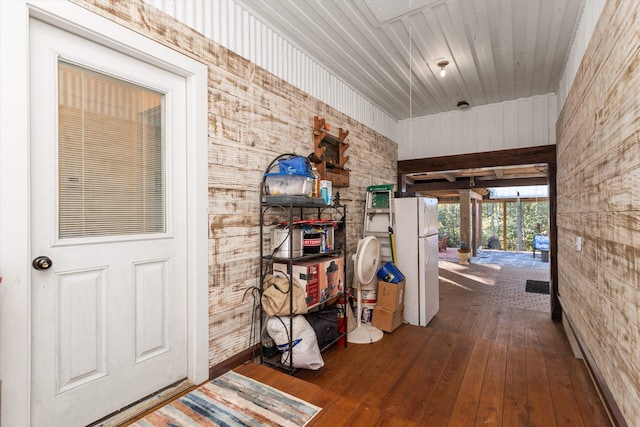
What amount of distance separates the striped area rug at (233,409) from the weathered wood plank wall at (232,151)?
333 mm

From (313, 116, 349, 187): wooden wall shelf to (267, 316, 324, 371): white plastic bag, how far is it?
1.54 meters

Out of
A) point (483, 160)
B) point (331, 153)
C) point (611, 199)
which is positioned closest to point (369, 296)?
point (331, 153)

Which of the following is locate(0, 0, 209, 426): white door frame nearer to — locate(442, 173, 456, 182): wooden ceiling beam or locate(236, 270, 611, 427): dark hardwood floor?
locate(236, 270, 611, 427): dark hardwood floor

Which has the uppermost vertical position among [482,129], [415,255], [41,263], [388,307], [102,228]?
[482,129]

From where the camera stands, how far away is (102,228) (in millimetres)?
1691

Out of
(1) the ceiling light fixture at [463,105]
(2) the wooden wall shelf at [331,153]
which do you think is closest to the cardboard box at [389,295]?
(2) the wooden wall shelf at [331,153]

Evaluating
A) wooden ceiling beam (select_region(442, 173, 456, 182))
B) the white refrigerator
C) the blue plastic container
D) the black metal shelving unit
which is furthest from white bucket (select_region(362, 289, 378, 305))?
wooden ceiling beam (select_region(442, 173, 456, 182))

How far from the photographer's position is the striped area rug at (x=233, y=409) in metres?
1.63

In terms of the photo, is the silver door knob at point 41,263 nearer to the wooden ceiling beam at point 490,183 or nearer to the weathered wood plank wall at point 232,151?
the weathered wood plank wall at point 232,151

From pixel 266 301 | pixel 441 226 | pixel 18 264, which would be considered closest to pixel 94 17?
pixel 18 264

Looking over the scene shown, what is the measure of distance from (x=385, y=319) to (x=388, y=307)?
0.13 meters

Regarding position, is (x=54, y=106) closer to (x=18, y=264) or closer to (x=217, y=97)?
(x=18, y=264)

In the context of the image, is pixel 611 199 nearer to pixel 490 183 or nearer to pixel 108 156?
pixel 108 156

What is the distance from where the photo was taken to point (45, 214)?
1488 mm
